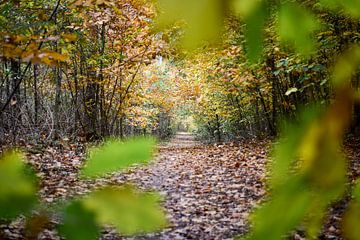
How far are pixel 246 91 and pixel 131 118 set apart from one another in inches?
387

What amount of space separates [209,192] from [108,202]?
16.5 ft

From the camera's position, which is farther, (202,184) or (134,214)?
(202,184)

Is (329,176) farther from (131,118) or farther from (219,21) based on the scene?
(131,118)

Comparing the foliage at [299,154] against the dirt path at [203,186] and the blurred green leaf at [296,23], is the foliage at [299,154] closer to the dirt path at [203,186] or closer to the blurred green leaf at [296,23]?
the blurred green leaf at [296,23]

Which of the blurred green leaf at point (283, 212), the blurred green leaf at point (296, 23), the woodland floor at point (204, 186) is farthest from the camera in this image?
the woodland floor at point (204, 186)

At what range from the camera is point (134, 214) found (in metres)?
0.47

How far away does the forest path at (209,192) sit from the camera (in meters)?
3.88

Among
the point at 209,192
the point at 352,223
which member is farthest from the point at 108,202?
the point at 209,192

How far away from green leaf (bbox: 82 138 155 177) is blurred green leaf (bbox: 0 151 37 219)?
Answer: 0.28 feet

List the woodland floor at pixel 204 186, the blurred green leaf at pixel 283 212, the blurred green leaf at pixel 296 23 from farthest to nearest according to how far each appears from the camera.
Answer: the woodland floor at pixel 204 186, the blurred green leaf at pixel 296 23, the blurred green leaf at pixel 283 212

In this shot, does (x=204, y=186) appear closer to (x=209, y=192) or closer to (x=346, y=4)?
(x=209, y=192)

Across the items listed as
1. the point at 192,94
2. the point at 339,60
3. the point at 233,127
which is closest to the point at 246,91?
the point at 192,94

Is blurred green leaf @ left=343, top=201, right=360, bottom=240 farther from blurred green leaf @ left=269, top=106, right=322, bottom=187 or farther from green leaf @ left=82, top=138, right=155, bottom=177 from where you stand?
green leaf @ left=82, top=138, right=155, bottom=177

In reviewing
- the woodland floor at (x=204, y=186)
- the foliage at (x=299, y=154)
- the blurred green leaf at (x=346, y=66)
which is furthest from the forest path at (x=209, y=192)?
the foliage at (x=299, y=154)
